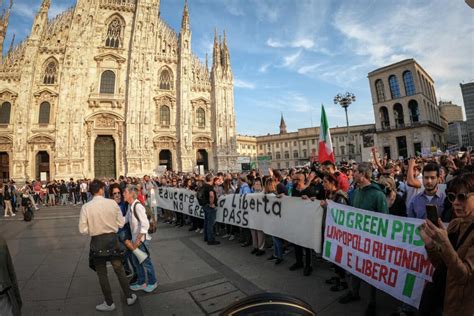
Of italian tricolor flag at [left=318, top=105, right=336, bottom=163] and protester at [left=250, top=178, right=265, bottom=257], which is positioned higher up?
italian tricolor flag at [left=318, top=105, right=336, bottom=163]

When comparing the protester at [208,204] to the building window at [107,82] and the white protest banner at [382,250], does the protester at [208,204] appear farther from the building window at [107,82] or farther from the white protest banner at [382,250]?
the building window at [107,82]

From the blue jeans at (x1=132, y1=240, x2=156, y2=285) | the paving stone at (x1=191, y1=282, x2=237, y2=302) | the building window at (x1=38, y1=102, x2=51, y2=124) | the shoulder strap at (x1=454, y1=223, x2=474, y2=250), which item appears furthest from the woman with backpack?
the building window at (x1=38, y1=102, x2=51, y2=124)

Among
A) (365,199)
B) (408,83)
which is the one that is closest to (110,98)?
(365,199)

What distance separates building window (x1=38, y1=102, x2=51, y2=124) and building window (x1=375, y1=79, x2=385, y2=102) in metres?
54.0

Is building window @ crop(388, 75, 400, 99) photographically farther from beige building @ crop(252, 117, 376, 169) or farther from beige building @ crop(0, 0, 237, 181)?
beige building @ crop(0, 0, 237, 181)

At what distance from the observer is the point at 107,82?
2902 cm

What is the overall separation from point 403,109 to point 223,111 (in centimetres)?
3631

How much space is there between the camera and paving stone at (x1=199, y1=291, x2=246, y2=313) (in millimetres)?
3932

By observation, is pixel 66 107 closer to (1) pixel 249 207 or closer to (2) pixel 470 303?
(1) pixel 249 207

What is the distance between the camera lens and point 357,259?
4016 millimetres

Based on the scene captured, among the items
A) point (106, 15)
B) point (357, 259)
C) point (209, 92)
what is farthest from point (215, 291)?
point (106, 15)

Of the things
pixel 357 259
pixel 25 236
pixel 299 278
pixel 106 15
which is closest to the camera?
pixel 357 259

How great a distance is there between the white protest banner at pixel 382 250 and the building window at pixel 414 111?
177 feet

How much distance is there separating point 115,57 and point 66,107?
7591mm
